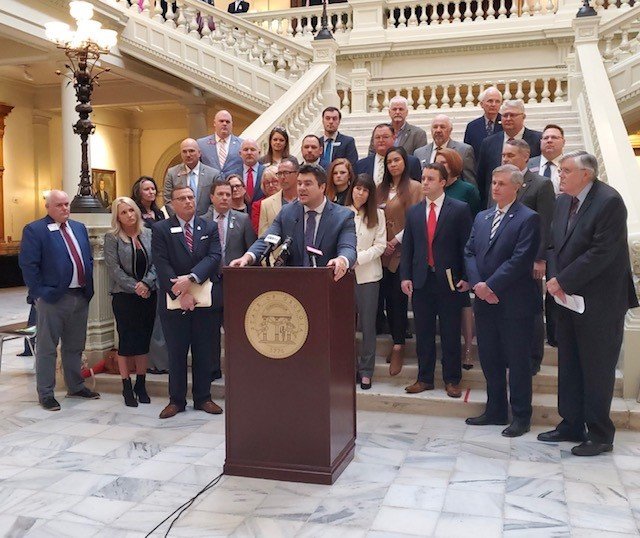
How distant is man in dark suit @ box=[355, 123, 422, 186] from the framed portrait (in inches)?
453

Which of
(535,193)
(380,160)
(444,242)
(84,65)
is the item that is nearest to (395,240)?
(444,242)

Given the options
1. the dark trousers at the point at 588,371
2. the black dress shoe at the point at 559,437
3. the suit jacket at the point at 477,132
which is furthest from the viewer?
the suit jacket at the point at 477,132

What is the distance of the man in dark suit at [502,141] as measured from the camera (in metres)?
5.23

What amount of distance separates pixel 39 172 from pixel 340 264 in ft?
44.6

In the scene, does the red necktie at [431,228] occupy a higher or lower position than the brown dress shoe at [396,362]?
higher

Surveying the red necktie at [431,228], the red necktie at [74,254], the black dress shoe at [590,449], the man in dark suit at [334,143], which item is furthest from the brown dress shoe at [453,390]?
the red necktie at [74,254]

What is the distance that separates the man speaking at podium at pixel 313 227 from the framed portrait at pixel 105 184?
1295 centimetres

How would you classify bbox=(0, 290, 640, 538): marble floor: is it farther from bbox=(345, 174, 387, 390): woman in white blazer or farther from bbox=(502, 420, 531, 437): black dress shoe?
bbox=(345, 174, 387, 390): woman in white blazer

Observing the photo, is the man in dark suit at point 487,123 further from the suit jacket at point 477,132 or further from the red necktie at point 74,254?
the red necktie at point 74,254

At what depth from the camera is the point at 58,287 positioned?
4.89m

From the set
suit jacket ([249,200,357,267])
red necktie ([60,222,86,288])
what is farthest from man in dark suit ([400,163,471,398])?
red necktie ([60,222,86,288])

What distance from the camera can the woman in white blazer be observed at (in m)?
4.71

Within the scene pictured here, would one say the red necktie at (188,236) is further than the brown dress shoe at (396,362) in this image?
No

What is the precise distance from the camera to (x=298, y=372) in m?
3.44
